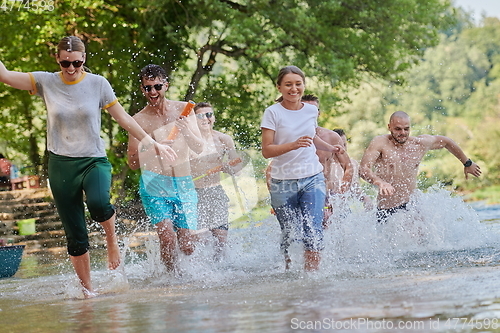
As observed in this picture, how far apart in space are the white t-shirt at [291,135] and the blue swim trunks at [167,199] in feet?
2.94

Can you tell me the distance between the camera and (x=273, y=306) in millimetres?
4891

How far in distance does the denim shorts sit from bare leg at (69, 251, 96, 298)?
66.0 inches

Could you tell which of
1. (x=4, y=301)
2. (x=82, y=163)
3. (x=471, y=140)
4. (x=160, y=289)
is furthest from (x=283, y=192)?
(x=471, y=140)

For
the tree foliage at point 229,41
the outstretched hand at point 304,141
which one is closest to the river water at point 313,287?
the outstretched hand at point 304,141

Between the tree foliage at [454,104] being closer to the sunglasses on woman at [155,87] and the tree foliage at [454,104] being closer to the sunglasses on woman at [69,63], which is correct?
the sunglasses on woman at [155,87]

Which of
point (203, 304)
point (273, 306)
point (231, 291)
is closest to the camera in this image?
point (273, 306)

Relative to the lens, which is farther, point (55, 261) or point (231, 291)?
point (55, 261)

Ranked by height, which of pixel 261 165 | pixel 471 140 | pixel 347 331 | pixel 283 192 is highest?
pixel 471 140

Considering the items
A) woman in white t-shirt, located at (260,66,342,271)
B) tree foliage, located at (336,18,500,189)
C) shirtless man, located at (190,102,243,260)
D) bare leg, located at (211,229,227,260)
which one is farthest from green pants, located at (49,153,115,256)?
tree foliage, located at (336,18,500,189)

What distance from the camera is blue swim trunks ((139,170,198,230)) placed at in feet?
23.1

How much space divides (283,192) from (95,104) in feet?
5.86

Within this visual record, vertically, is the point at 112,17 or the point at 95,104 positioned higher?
the point at 112,17

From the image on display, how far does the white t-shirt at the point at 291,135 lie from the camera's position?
666cm

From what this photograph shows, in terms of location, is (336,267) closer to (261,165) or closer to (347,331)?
(347,331)
